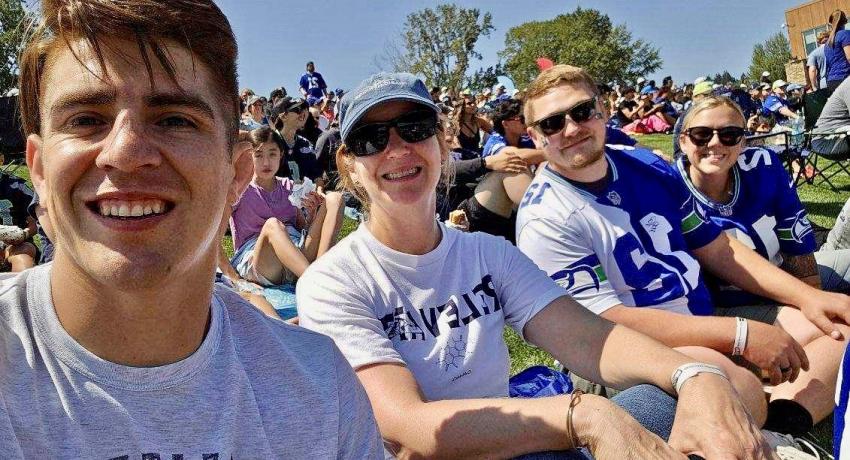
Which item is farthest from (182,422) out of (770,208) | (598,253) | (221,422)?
(770,208)

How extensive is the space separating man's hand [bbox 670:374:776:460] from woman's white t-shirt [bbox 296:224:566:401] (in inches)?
23.4

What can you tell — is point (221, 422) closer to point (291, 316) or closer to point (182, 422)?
point (182, 422)

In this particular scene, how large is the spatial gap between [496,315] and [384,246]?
18.2 inches

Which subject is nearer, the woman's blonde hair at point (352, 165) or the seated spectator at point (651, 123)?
the woman's blonde hair at point (352, 165)

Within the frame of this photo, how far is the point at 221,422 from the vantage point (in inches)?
51.2

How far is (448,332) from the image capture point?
2.19 m

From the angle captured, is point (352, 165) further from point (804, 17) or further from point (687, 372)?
point (804, 17)

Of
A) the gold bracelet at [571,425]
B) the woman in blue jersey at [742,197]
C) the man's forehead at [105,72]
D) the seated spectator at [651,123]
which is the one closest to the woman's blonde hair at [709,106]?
the woman in blue jersey at [742,197]

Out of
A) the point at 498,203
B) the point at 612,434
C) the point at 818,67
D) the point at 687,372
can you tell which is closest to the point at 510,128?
the point at 498,203

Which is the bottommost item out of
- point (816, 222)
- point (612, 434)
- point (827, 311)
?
point (816, 222)

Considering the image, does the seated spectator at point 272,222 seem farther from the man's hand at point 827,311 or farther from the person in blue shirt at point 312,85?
the person in blue shirt at point 312,85

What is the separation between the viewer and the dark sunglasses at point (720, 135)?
3.90m

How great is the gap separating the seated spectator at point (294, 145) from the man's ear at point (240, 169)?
6.71m

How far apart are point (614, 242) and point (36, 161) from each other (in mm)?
2392
